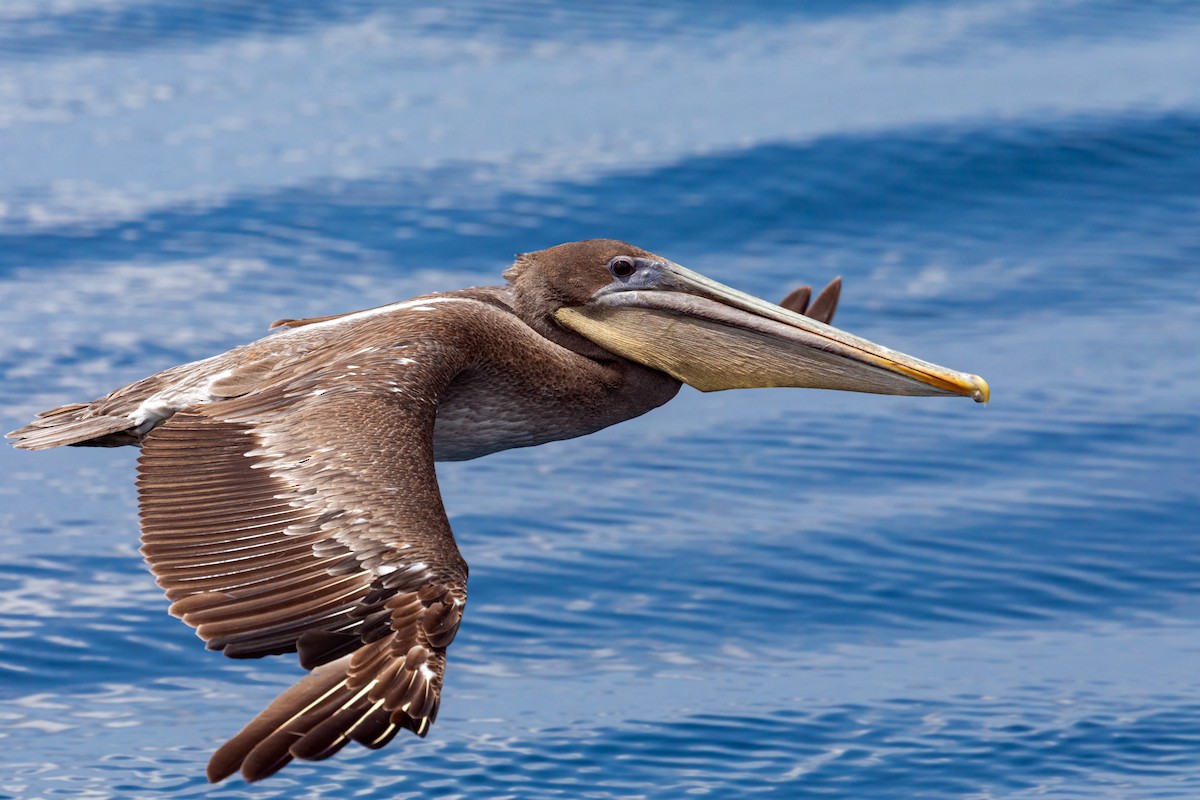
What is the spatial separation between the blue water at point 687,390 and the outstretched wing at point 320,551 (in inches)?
83.0

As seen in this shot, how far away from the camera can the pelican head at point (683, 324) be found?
640 centimetres

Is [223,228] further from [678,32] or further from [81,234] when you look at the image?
[678,32]

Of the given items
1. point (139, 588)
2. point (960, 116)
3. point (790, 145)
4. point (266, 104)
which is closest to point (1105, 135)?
point (960, 116)

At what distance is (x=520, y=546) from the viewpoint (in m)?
9.38

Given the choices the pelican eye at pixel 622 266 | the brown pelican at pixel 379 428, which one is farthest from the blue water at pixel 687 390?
the pelican eye at pixel 622 266

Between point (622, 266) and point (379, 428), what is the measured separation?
1.47 metres

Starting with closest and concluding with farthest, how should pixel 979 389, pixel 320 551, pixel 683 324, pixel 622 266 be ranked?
pixel 320 551
pixel 979 389
pixel 683 324
pixel 622 266

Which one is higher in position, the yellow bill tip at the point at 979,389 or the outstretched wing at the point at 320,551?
the yellow bill tip at the point at 979,389

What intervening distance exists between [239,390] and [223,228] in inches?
268

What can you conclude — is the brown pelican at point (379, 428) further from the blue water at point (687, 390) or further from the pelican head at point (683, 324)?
the blue water at point (687, 390)

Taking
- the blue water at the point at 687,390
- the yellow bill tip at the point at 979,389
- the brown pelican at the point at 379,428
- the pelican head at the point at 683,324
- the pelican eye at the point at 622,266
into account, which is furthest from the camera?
the blue water at the point at 687,390

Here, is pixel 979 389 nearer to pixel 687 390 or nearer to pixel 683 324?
pixel 683 324

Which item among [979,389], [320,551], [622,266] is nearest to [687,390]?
[622,266]

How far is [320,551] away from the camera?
206 inches
